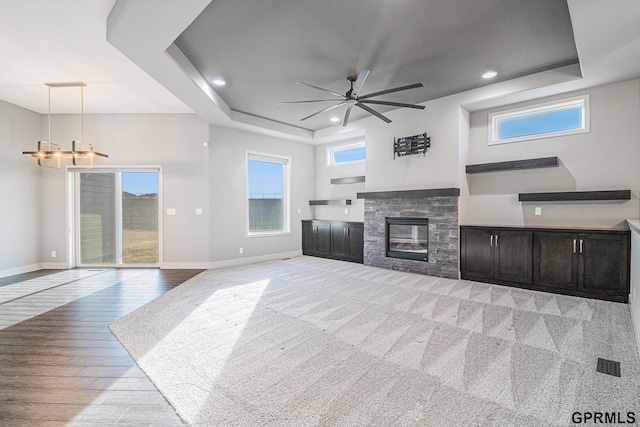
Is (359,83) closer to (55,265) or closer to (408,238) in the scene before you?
(408,238)

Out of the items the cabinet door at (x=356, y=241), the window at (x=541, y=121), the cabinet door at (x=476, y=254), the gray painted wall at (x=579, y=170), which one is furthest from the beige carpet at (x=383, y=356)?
the window at (x=541, y=121)

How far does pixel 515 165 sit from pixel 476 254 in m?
1.60

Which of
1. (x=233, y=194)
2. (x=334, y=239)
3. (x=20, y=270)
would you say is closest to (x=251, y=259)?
(x=233, y=194)

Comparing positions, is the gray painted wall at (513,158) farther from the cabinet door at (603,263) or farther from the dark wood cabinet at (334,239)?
the dark wood cabinet at (334,239)

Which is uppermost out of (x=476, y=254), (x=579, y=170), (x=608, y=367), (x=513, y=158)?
(x=513, y=158)

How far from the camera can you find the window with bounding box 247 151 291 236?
7.18 m

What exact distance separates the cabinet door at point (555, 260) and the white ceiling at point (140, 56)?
7.33 ft

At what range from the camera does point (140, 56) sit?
3391 millimetres

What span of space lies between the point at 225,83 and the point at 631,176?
6114mm

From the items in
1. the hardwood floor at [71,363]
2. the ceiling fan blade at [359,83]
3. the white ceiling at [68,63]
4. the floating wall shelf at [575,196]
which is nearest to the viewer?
the hardwood floor at [71,363]

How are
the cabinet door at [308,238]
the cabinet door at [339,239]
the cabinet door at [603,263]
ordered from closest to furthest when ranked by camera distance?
the cabinet door at [603,263]
the cabinet door at [339,239]
the cabinet door at [308,238]

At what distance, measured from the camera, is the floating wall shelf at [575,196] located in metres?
4.02

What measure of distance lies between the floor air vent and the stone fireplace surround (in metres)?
2.80

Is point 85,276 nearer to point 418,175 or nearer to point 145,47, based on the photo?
point 145,47
